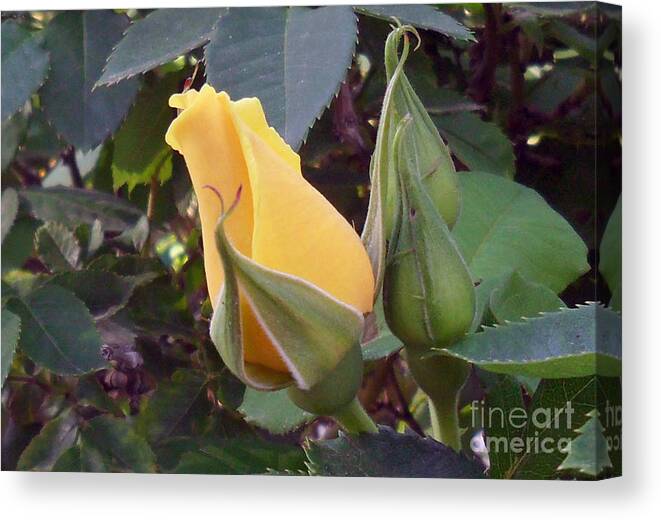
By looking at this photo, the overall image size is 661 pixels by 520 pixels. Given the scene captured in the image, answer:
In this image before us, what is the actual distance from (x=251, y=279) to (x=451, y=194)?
163 mm

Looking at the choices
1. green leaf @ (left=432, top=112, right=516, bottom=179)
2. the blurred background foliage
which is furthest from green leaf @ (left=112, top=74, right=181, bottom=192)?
green leaf @ (left=432, top=112, right=516, bottom=179)

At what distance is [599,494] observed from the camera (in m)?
0.89

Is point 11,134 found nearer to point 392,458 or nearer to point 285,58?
point 285,58

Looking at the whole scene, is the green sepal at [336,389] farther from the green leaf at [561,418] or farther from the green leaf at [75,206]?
the green leaf at [75,206]

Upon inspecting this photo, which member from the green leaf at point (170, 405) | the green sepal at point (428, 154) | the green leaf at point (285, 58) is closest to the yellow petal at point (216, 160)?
the green sepal at point (428, 154)

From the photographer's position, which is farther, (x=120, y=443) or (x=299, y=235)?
(x=120, y=443)

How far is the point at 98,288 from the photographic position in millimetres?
974

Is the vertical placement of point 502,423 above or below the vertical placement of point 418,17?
below

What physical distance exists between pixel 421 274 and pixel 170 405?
1.21ft

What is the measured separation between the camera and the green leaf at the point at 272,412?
838mm

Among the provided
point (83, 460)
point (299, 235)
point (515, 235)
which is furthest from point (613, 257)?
point (83, 460)

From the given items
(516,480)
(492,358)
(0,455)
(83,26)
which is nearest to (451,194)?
(492,358)

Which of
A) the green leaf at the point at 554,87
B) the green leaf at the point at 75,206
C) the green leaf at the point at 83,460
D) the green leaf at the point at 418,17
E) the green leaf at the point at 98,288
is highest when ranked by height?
the green leaf at the point at 418,17

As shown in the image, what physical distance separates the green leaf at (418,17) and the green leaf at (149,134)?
0.55ft
